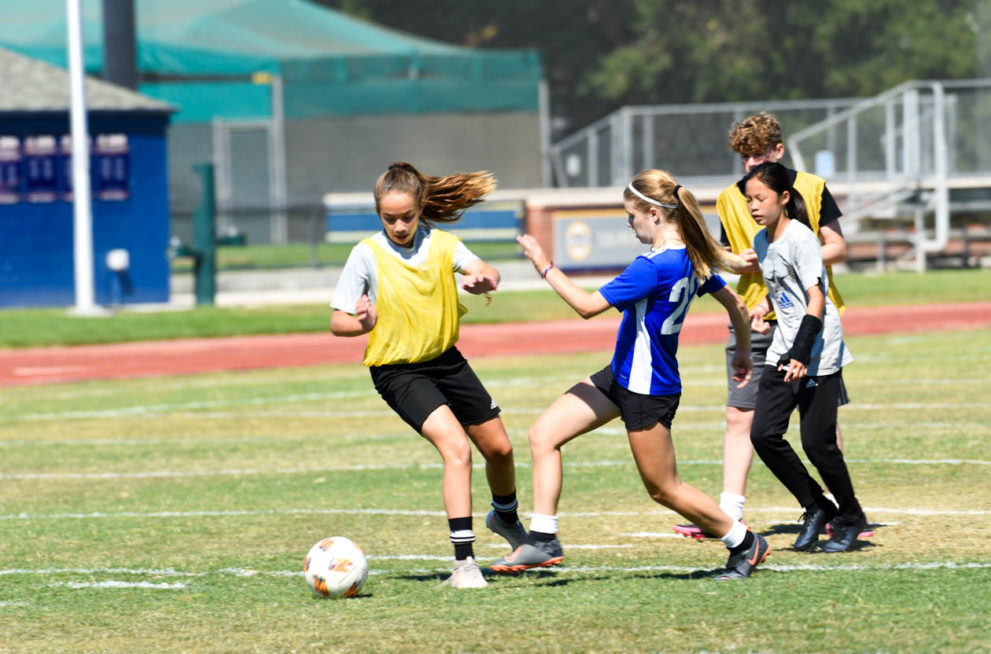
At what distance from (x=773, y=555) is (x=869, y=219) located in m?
25.2

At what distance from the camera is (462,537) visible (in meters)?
6.50

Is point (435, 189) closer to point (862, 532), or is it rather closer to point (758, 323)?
point (758, 323)

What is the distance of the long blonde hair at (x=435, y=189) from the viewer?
666cm

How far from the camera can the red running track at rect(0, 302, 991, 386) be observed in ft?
61.1

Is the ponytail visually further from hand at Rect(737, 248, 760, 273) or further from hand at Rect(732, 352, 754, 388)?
hand at Rect(732, 352, 754, 388)

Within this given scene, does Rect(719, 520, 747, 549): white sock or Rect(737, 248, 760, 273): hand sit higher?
Rect(737, 248, 760, 273): hand

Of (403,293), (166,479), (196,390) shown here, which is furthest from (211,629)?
(196,390)

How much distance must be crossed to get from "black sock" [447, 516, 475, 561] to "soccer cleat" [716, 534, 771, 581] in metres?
1.08

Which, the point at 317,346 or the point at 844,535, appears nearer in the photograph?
the point at 844,535

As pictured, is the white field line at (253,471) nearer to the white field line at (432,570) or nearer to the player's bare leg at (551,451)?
the white field line at (432,570)

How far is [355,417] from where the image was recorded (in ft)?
43.4

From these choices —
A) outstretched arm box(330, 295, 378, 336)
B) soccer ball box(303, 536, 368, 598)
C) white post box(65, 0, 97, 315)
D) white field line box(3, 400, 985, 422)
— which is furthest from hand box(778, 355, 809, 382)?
white post box(65, 0, 97, 315)

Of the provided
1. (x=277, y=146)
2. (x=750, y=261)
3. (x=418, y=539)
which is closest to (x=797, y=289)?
(x=750, y=261)

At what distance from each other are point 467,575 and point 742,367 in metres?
1.70
